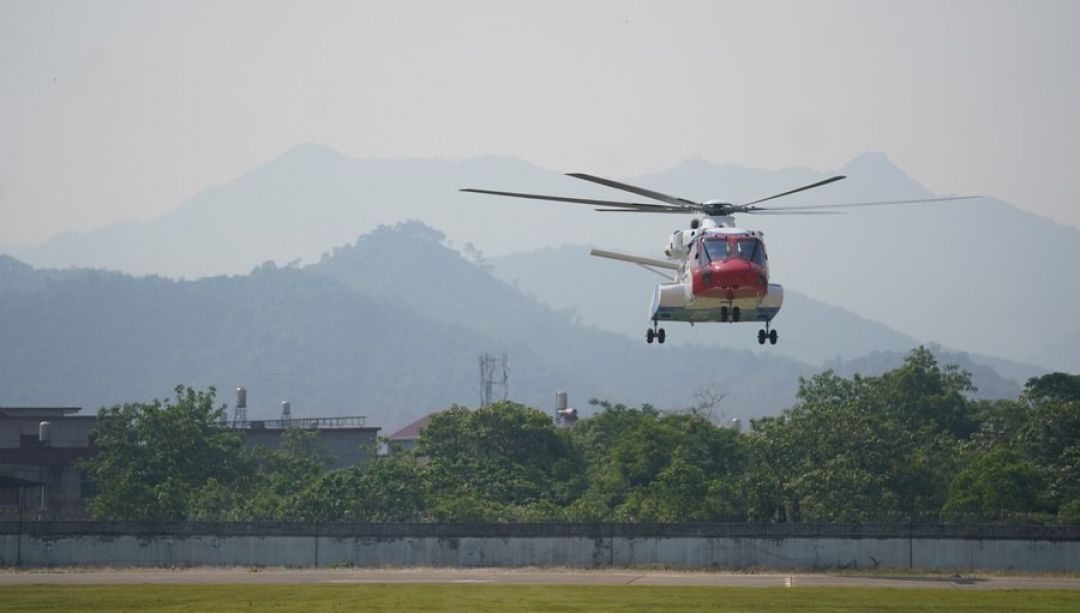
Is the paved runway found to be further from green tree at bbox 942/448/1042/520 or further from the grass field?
green tree at bbox 942/448/1042/520

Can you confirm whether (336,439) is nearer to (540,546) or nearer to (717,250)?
(540,546)

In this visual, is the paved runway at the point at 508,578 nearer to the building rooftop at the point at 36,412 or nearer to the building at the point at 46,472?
the building at the point at 46,472

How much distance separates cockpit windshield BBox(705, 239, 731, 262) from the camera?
4903 cm

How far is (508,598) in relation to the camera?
55250 mm

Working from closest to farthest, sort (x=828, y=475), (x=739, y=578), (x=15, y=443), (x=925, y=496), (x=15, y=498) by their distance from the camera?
(x=739, y=578), (x=828, y=475), (x=925, y=496), (x=15, y=498), (x=15, y=443)

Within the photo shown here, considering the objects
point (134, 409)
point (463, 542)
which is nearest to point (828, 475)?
point (463, 542)

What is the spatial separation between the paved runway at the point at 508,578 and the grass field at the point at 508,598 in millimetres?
2661

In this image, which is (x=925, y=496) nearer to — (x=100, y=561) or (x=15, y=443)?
(x=100, y=561)

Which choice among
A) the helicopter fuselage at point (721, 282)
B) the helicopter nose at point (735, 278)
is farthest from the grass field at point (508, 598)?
the helicopter nose at point (735, 278)

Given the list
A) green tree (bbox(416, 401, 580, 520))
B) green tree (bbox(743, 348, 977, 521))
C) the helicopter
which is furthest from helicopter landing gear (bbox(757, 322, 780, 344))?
green tree (bbox(416, 401, 580, 520))

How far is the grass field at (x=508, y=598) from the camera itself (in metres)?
52.3

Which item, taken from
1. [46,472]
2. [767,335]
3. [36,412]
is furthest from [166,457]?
[767,335]

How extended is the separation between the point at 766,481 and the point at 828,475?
12.9ft

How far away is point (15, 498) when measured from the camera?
119 metres
